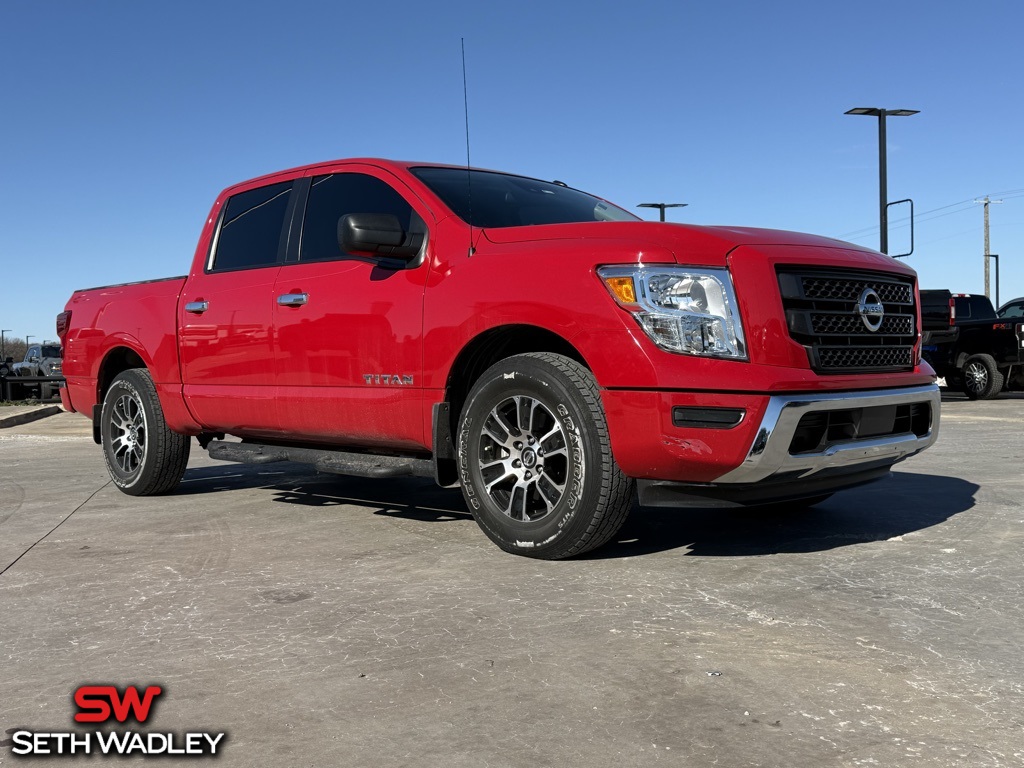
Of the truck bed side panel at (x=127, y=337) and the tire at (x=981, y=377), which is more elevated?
the truck bed side panel at (x=127, y=337)

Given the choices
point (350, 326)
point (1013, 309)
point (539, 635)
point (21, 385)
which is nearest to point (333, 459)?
point (350, 326)

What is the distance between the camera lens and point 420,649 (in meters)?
3.18

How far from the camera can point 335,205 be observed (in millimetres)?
5609

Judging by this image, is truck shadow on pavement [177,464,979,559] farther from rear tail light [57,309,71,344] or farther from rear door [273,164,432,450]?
rear tail light [57,309,71,344]

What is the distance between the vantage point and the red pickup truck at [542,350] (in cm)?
395

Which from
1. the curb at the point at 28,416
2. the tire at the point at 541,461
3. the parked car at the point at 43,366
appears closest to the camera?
the tire at the point at 541,461

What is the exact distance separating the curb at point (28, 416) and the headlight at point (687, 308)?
→ 13050 mm

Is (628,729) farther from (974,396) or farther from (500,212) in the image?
(974,396)

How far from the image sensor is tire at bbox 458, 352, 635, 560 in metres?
4.15

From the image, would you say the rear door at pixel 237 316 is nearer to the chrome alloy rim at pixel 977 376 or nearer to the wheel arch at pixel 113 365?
the wheel arch at pixel 113 365

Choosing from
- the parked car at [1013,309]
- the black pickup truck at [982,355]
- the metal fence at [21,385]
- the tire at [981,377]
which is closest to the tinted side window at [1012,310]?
the parked car at [1013,309]

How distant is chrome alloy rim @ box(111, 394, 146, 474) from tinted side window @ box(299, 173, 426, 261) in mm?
1942

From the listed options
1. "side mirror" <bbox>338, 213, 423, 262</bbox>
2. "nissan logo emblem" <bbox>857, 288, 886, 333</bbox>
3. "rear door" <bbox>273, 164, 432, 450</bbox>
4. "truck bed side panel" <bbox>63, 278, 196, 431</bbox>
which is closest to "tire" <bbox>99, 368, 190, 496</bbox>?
"truck bed side panel" <bbox>63, 278, 196, 431</bbox>

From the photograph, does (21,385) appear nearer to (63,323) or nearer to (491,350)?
(63,323)
